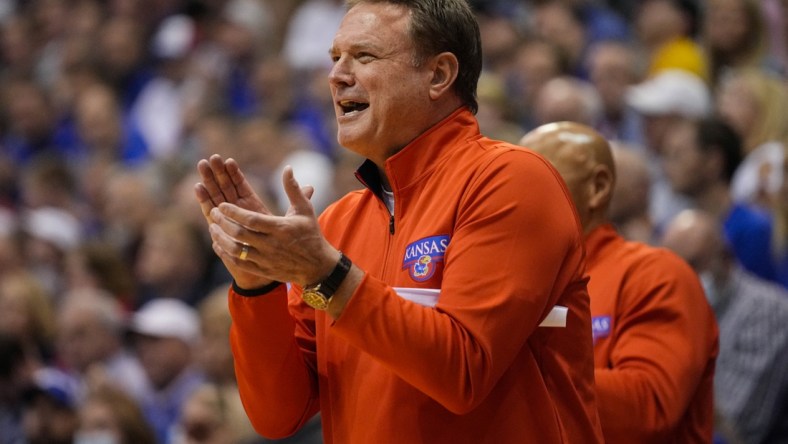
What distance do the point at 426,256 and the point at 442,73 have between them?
15.9 inches

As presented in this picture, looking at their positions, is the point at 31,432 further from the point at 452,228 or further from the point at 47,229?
the point at 452,228

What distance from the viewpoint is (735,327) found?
15.2 feet

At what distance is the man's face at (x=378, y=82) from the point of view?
2.52 m

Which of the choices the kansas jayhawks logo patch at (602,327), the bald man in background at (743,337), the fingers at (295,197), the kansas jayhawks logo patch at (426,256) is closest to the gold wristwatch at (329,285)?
the fingers at (295,197)

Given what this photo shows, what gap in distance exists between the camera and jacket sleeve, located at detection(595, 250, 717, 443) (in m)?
2.94

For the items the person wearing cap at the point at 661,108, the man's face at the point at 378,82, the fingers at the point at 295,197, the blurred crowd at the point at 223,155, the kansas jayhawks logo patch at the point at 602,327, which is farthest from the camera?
the person wearing cap at the point at 661,108

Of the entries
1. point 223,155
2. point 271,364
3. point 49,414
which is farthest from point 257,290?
point 223,155

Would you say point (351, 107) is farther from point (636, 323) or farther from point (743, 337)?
point (743, 337)

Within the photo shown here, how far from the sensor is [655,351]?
10.0 feet

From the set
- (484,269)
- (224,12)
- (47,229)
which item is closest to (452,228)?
(484,269)

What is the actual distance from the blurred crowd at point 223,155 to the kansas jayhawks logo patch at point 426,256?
1.85 metres

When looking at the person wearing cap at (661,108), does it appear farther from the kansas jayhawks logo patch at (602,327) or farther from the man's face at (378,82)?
the man's face at (378,82)

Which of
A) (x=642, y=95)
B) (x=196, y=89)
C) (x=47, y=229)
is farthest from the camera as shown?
(x=196, y=89)

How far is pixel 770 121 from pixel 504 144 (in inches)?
157
